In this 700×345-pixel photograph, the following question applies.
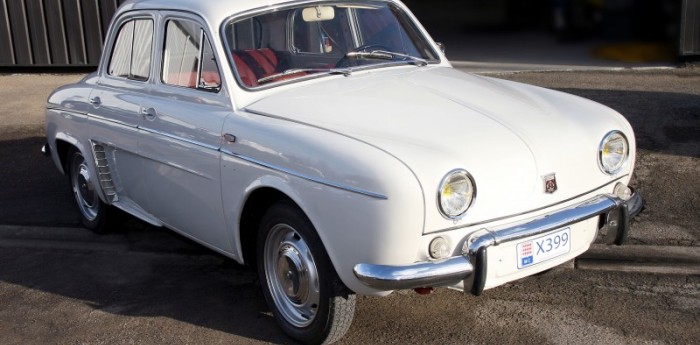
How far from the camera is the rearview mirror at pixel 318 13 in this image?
5168mm

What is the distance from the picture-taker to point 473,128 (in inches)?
162

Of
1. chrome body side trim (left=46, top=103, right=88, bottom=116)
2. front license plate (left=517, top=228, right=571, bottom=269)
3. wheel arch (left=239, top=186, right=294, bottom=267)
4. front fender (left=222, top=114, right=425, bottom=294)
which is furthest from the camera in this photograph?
chrome body side trim (left=46, top=103, right=88, bottom=116)

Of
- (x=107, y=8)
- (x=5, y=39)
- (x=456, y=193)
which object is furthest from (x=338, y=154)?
(x=5, y=39)

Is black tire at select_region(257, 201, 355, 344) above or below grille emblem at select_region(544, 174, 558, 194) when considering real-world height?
below

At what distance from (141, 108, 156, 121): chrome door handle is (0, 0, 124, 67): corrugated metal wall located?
776 cm

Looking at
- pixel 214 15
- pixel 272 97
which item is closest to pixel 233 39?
pixel 214 15

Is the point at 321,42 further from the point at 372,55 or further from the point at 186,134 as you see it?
the point at 186,134

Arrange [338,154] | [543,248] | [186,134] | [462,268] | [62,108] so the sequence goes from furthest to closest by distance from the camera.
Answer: [62,108]
[186,134]
[543,248]
[338,154]
[462,268]

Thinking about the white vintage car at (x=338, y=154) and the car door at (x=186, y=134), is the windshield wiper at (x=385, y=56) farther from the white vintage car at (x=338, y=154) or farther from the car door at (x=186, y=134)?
the car door at (x=186, y=134)

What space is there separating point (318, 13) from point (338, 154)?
1.65 m

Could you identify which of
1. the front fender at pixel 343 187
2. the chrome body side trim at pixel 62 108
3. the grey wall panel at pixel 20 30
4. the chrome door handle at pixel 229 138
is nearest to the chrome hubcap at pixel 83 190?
the chrome body side trim at pixel 62 108

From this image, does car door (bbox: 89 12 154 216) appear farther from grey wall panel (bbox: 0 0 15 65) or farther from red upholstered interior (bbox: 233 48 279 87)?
grey wall panel (bbox: 0 0 15 65)

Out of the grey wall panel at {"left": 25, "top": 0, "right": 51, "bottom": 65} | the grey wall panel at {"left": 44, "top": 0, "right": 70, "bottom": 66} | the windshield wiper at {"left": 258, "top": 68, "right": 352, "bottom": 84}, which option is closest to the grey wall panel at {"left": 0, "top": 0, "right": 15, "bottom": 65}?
the grey wall panel at {"left": 25, "top": 0, "right": 51, "bottom": 65}

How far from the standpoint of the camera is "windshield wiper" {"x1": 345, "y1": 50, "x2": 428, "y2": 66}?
202 inches
